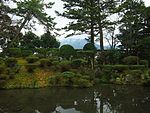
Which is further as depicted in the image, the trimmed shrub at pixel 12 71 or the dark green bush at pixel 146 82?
the dark green bush at pixel 146 82

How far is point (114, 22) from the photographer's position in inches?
1261

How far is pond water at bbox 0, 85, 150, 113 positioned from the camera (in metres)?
12.6

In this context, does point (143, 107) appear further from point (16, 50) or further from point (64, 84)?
point (16, 50)

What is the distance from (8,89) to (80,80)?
493 cm

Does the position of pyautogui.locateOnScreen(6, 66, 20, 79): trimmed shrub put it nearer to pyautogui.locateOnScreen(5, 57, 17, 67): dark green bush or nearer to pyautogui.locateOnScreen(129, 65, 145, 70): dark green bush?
pyautogui.locateOnScreen(5, 57, 17, 67): dark green bush

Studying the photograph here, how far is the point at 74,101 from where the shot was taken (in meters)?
14.6

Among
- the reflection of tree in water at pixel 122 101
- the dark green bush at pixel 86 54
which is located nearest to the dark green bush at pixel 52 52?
the dark green bush at pixel 86 54

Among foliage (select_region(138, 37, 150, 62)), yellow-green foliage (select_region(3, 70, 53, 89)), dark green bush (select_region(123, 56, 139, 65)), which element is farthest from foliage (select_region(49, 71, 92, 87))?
foliage (select_region(138, 37, 150, 62))

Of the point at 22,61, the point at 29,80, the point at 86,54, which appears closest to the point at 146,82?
the point at 86,54

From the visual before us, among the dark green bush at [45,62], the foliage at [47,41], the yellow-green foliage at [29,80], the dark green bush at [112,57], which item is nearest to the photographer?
the yellow-green foliage at [29,80]

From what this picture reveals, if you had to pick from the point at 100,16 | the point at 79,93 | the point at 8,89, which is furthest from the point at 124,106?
the point at 100,16

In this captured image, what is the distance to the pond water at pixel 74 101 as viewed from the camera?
12.6 meters

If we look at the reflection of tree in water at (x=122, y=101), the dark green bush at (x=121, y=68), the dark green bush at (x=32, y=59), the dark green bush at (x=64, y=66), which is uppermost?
the dark green bush at (x=32, y=59)

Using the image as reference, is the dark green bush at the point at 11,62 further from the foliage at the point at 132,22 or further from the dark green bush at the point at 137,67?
the foliage at the point at 132,22
